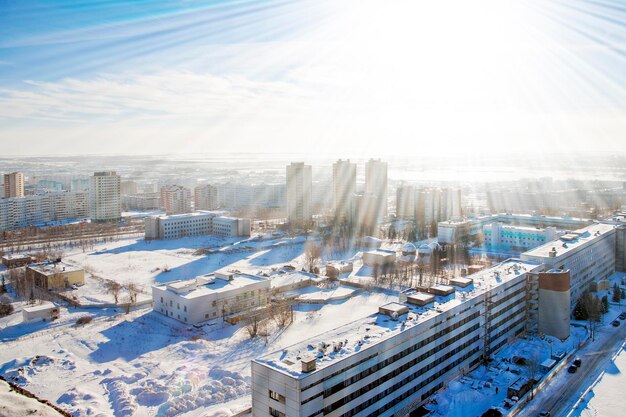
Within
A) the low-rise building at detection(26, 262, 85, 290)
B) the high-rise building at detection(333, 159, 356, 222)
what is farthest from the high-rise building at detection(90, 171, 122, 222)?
the low-rise building at detection(26, 262, 85, 290)

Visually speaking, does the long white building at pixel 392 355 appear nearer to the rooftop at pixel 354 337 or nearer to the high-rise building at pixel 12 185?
the rooftop at pixel 354 337

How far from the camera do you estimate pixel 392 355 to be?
4832mm

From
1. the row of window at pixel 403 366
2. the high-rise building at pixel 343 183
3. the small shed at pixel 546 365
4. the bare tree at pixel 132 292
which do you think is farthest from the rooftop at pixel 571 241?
the high-rise building at pixel 343 183

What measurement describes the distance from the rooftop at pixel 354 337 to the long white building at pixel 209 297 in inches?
143

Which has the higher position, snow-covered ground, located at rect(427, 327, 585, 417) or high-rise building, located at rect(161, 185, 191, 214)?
high-rise building, located at rect(161, 185, 191, 214)

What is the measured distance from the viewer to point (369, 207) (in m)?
18.2

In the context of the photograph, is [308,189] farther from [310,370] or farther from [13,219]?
[310,370]

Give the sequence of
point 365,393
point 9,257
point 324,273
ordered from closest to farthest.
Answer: point 365,393 < point 324,273 < point 9,257

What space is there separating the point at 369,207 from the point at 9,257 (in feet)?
37.3

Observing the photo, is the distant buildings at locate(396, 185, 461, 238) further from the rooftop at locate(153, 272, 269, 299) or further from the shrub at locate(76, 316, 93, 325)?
the shrub at locate(76, 316, 93, 325)

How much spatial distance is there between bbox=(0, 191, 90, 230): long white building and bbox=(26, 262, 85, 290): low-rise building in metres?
9.97

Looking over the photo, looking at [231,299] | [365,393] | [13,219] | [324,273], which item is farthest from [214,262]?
[13,219]

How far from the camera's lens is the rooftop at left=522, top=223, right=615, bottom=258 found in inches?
342

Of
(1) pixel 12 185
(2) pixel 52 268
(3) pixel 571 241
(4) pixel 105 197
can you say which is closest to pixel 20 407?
(2) pixel 52 268
